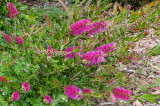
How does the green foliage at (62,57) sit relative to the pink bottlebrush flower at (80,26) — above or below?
below

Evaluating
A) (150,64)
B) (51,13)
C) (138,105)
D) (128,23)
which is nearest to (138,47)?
(150,64)

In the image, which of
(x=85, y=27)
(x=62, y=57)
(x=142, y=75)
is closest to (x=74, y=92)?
(x=62, y=57)

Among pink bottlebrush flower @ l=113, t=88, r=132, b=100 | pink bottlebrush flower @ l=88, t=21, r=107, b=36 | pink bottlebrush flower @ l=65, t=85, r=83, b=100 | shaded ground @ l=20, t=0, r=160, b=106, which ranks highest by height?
pink bottlebrush flower @ l=88, t=21, r=107, b=36

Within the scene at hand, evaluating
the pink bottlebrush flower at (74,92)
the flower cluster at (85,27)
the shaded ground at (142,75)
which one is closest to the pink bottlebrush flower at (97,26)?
the flower cluster at (85,27)

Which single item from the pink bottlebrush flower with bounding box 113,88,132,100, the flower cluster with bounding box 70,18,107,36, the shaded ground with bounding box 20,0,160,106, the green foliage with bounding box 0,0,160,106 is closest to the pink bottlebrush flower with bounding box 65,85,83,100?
the green foliage with bounding box 0,0,160,106

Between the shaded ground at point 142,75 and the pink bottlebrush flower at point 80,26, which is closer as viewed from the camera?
the pink bottlebrush flower at point 80,26

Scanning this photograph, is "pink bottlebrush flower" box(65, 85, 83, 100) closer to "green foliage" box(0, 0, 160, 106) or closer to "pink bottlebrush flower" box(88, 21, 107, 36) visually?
"green foliage" box(0, 0, 160, 106)

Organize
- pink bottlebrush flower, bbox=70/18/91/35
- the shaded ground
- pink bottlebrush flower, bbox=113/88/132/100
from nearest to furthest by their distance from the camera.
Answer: pink bottlebrush flower, bbox=70/18/91/35 → pink bottlebrush flower, bbox=113/88/132/100 → the shaded ground

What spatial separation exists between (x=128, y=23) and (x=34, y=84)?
93 centimetres

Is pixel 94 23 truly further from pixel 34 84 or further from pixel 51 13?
pixel 51 13

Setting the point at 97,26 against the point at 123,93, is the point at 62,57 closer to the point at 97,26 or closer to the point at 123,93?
the point at 97,26

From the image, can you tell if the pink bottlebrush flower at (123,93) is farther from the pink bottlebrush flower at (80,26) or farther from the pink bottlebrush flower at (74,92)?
the pink bottlebrush flower at (80,26)

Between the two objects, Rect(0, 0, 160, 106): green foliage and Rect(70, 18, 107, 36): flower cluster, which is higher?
Rect(70, 18, 107, 36): flower cluster

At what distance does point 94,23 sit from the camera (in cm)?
116
